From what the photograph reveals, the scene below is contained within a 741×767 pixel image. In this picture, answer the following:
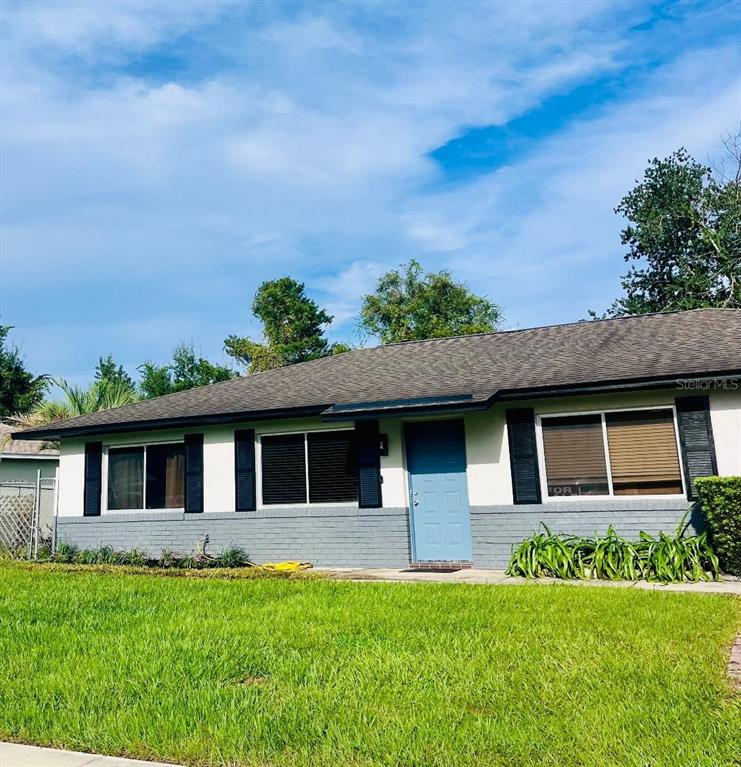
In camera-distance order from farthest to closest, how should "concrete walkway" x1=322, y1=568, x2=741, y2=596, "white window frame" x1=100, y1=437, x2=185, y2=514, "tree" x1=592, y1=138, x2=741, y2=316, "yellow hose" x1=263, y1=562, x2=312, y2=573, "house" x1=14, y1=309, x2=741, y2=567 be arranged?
"tree" x1=592, y1=138, x2=741, y2=316
"white window frame" x1=100, y1=437, x2=185, y2=514
"yellow hose" x1=263, y1=562, x2=312, y2=573
"house" x1=14, y1=309, x2=741, y2=567
"concrete walkway" x1=322, y1=568, x2=741, y2=596

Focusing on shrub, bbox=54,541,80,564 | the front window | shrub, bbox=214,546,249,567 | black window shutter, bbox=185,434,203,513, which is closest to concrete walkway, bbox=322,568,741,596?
shrub, bbox=214,546,249,567

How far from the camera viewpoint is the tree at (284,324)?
40938 mm

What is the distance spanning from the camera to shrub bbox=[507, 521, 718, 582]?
8.71 m

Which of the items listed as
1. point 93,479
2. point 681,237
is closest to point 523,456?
point 93,479

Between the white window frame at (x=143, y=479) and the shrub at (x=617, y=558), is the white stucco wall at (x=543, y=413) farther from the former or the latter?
the white window frame at (x=143, y=479)

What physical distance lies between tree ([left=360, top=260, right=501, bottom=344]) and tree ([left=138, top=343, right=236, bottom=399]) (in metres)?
10.1

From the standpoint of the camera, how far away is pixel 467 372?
483 inches

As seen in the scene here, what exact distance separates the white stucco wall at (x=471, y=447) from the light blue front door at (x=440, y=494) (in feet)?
0.84

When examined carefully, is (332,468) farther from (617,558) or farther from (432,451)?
(617,558)

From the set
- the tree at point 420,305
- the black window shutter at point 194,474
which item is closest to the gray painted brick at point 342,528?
the black window shutter at point 194,474

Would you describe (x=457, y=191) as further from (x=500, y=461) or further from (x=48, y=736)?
(x=48, y=736)

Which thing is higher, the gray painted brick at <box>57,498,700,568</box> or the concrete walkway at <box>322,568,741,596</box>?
the gray painted brick at <box>57,498,700,568</box>

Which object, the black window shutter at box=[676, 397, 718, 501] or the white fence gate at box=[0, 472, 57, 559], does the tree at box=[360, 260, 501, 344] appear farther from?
the black window shutter at box=[676, 397, 718, 501]

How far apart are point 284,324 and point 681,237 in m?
23.0
